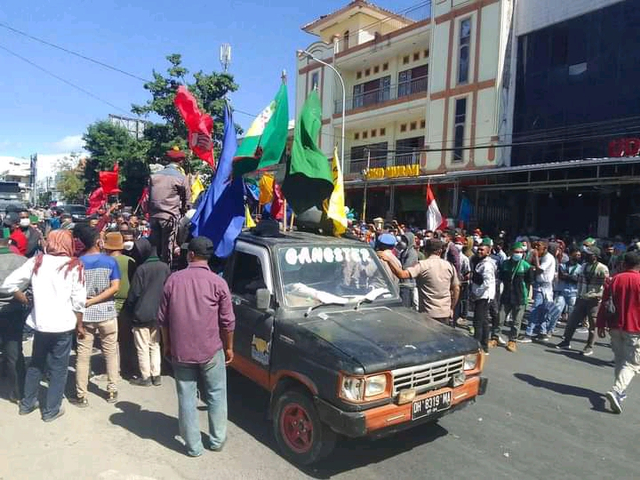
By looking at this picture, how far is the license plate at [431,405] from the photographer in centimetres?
376

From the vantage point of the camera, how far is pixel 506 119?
20828 millimetres

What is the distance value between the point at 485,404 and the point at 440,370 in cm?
187

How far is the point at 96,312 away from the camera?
4934 millimetres

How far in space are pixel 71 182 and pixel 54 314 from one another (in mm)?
56326

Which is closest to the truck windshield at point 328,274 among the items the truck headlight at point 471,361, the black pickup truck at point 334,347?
the black pickup truck at point 334,347

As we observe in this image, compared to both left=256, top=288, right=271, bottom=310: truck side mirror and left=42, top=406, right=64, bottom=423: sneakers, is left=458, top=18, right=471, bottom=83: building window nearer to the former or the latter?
left=256, top=288, right=271, bottom=310: truck side mirror

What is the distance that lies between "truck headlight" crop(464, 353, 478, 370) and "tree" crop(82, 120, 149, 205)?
85.5 feet

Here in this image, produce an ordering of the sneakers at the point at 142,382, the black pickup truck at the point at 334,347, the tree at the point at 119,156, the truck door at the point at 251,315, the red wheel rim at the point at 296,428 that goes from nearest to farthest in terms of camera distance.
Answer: the black pickup truck at the point at 334,347 < the red wheel rim at the point at 296,428 < the truck door at the point at 251,315 < the sneakers at the point at 142,382 < the tree at the point at 119,156

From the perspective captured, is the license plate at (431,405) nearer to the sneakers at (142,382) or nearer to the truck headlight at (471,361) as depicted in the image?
the truck headlight at (471,361)

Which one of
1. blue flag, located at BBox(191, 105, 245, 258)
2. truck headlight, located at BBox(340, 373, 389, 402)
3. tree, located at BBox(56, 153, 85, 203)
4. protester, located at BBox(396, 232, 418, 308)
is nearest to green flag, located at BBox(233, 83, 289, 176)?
blue flag, located at BBox(191, 105, 245, 258)

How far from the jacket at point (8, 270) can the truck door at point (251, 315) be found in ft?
7.16

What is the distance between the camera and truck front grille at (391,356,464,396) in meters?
3.71

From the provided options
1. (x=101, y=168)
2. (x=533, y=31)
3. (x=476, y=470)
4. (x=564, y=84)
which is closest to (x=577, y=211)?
(x=564, y=84)

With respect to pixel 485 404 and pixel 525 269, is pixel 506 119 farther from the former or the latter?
pixel 485 404
